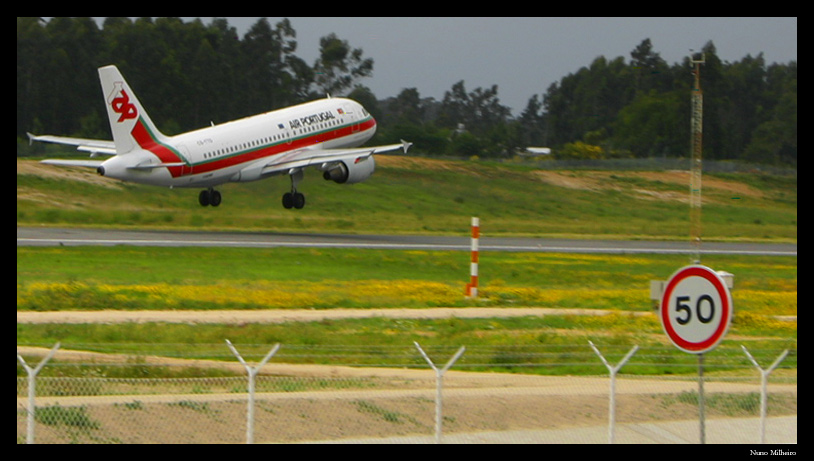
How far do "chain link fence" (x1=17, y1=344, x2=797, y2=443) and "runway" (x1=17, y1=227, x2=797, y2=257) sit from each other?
24076 mm

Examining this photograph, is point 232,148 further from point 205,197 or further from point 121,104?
point 121,104

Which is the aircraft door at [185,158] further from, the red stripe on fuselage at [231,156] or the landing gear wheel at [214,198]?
the landing gear wheel at [214,198]

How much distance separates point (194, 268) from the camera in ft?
123

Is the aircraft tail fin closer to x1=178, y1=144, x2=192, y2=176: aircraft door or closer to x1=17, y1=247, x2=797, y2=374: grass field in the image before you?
x1=178, y1=144, x2=192, y2=176: aircraft door

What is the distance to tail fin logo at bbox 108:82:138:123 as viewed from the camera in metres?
47.5

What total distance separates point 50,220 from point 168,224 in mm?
5684

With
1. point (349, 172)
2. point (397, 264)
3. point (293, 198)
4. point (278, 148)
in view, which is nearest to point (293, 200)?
point (293, 198)

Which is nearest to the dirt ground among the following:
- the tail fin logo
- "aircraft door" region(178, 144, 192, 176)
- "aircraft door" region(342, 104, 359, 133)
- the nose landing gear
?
the tail fin logo

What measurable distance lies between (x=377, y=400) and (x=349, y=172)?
3847 cm

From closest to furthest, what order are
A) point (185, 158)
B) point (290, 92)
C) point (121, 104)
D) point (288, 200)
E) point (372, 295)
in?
point (372, 295) < point (121, 104) < point (185, 158) < point (288, 200) < point (290, 92)

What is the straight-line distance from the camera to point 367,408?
16.8m

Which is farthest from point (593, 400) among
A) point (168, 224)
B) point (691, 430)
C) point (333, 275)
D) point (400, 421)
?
point (168, 224)

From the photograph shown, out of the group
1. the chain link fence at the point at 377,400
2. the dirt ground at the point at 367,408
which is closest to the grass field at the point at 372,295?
the chain link fence at the point at 377,400

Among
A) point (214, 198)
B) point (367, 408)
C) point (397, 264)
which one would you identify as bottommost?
point (367, 408)
